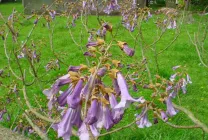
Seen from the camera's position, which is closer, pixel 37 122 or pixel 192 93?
pixel 37 122

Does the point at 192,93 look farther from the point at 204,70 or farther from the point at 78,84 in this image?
the point at 78,84

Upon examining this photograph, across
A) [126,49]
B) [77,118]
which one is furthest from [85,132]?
[126,49]

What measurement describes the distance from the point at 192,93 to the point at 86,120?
5152mm

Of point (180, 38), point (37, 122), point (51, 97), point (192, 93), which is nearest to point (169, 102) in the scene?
point (51, 97)

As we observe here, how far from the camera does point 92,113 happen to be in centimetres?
122

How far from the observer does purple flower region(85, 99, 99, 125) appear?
1.22 meters

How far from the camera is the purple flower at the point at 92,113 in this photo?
4.00 ft

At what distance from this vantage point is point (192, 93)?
242 inches

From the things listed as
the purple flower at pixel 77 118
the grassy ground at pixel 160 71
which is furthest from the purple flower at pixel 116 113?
the grassy ground at pixel 160 71

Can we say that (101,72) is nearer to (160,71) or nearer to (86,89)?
(86,89)

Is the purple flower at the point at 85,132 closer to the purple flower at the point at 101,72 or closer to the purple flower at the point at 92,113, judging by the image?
the purple flower at the point at 92,113

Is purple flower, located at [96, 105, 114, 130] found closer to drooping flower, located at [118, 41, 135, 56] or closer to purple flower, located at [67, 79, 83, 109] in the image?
purple flower, located at [67, 79, 83, 109]

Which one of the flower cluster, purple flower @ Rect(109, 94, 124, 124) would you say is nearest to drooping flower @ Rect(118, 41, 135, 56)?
the flower cluster

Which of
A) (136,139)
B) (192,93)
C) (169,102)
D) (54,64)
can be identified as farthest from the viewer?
(192,93)
